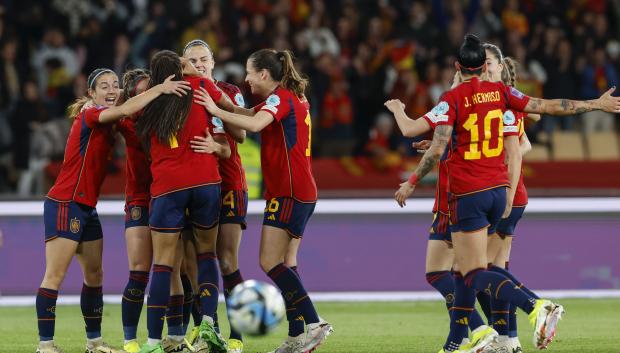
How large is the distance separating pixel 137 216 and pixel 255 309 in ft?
4.32

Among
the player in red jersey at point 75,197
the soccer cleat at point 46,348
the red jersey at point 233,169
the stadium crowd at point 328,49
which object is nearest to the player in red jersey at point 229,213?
the red jersey at point 233,169

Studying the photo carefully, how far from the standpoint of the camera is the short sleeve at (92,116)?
826 cm

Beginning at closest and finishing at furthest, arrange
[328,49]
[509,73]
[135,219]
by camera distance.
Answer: [135,219]
[509,73]
[328,49]

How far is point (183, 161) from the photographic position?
8047mm

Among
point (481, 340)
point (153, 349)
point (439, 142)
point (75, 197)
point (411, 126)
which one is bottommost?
point (153, 349)

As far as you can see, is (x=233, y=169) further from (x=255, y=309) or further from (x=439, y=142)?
(x=439, y=142)

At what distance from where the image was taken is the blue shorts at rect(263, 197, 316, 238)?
8352 millimetres

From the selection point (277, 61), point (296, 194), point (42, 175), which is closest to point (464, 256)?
point (296, 194)

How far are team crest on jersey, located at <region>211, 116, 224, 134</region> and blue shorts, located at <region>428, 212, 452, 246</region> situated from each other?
1714 mm

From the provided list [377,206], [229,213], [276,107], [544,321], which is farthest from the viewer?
[377,206]

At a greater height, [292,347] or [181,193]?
[181,193]

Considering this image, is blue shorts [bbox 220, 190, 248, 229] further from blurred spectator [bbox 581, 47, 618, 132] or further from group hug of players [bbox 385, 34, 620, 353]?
blurred spectator [bbox 581, 47, 618, 132]

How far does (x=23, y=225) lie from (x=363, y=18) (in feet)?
24.0

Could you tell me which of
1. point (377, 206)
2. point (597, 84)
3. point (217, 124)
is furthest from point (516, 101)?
point (597, 84)
